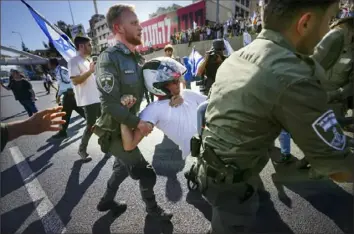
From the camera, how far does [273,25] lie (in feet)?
3.54

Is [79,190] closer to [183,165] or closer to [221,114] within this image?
[183,165]

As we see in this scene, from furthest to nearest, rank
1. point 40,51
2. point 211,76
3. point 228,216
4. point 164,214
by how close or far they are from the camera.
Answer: point 40,51
point 211,76
point 164,214
point 228,216

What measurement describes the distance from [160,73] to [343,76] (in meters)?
2.63

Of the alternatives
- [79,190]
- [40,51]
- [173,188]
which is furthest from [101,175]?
[40,51]

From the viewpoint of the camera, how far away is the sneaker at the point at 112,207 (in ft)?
8.02

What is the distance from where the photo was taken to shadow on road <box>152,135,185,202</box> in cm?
280

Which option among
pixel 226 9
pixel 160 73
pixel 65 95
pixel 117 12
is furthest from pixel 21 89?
pixel 226 9

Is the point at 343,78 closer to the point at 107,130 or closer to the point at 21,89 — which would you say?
the point at 107,130

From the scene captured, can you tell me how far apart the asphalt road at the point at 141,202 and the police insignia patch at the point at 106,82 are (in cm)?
150

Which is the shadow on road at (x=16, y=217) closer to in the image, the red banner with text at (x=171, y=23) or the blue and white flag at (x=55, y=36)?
the blue and white flag at (x=55, y=36)

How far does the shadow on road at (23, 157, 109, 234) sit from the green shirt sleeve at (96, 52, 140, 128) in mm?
1578

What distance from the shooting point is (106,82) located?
1.79 metres

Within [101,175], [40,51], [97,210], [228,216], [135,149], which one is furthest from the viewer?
[40,51]

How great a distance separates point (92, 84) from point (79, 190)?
1942 mm
